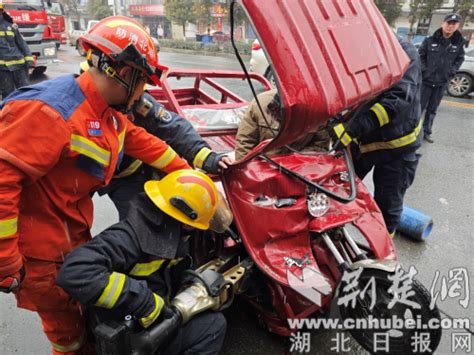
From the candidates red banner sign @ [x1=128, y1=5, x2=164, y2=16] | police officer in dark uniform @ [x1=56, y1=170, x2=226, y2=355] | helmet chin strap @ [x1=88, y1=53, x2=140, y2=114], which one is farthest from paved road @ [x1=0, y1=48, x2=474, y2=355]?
red banner sign @ [x1=128, y1=5, x2=164, y2=16]

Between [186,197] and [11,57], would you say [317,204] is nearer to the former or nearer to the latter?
[186,197]

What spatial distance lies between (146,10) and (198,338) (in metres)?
49.9

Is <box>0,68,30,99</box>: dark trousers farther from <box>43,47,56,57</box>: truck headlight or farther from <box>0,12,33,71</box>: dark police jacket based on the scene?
<box>43,47,56,57</box>: truck headlight

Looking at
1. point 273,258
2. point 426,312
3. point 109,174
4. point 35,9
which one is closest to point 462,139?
point 426,312

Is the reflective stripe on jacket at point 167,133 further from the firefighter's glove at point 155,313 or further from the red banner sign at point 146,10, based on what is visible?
the red banner sign at point 146,10

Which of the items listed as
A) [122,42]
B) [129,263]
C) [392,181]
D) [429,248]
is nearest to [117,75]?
[122,42]

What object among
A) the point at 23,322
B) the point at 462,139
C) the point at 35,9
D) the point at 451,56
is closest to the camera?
the point at 23,322

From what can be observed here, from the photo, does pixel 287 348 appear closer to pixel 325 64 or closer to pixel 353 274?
pixel 353 274

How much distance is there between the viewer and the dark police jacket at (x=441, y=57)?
5988 millimetres

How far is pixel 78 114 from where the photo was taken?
157 centimetres

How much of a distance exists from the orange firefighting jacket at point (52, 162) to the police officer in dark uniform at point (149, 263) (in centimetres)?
24

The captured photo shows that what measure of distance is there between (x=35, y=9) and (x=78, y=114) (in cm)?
1019

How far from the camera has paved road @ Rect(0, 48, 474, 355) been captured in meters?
2.36

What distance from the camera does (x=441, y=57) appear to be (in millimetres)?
6035
